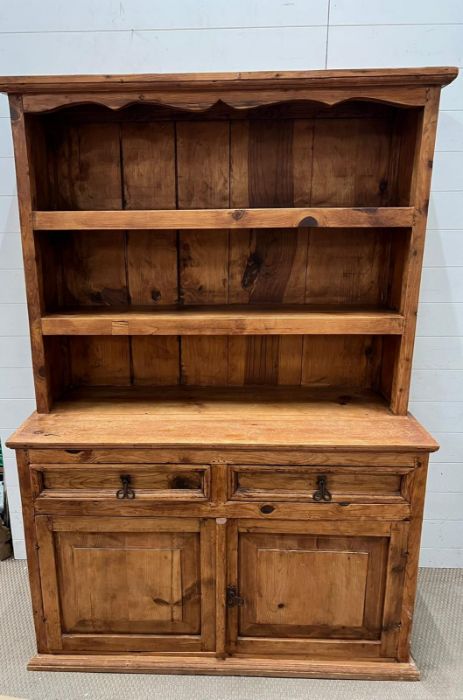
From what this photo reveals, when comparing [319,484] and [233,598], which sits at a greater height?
[319,484]

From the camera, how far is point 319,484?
1445 mm

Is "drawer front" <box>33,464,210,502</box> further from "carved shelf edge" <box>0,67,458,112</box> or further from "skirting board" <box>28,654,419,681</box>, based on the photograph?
"carved shelf edge" <box>0,67,458,112</box>

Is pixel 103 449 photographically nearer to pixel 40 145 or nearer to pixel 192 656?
pixel 192 656

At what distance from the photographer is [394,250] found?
1.68 m

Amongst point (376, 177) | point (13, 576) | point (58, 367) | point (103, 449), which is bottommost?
point (13, 576)

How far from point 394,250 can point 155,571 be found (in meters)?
1.36

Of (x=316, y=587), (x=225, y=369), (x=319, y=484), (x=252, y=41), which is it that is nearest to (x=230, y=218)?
(x=225, y=369)

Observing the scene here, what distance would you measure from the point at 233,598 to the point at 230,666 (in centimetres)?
24

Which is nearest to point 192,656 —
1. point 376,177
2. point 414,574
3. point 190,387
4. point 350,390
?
point 414,574

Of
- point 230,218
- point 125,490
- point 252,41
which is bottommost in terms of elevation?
point 125,490

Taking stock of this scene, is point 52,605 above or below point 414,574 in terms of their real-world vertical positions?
below

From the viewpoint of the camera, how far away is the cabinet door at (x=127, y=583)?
1.49 m

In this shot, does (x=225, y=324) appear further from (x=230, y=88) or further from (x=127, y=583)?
(x=127, y=583)

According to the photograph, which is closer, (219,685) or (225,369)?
(219,685)
